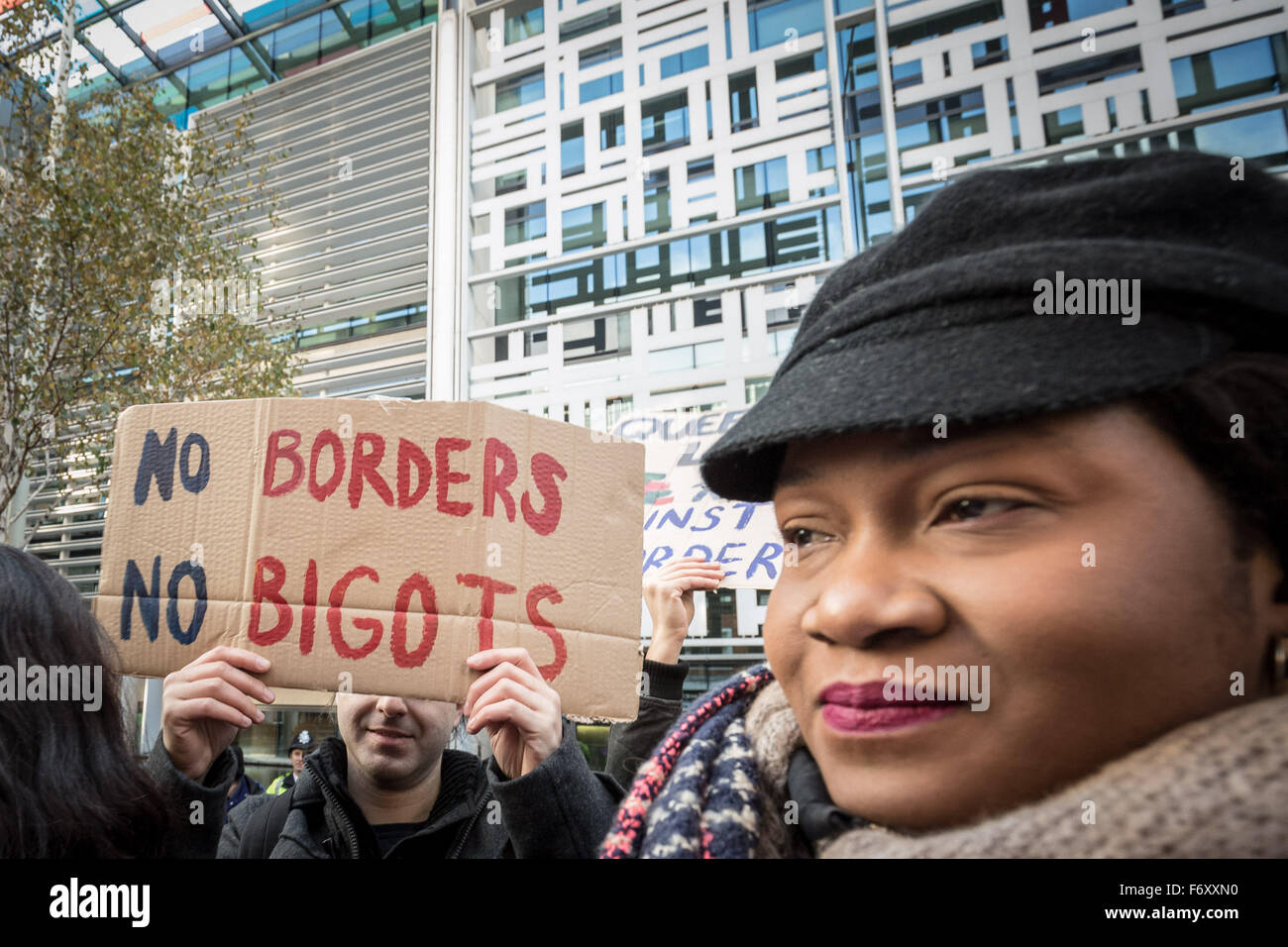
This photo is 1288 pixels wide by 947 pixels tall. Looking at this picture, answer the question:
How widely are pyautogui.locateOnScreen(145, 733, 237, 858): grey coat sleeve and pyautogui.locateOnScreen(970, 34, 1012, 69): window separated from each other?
5960 millimetres

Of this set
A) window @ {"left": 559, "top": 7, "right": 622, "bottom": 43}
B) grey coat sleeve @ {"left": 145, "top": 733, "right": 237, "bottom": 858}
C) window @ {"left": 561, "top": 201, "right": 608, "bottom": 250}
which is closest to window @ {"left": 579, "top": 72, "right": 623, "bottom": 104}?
window @ {"left": 559, "top": 7, "right": 622, "bottom": 43}

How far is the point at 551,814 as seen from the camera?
1.28m

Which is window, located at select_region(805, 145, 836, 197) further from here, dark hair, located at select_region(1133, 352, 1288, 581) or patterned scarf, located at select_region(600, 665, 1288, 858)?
patterned scarf, located at select_region(600, 665, 1288, 858)

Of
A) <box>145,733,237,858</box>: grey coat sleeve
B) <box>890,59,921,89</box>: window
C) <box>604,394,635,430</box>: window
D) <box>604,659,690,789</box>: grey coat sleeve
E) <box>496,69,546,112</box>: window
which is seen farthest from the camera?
<box>496,69,546,112</box>: window

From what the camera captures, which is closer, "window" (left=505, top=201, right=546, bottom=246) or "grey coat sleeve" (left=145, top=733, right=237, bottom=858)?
"grey coat sleeve" (left=145, top=733, right=237, bottom=858)

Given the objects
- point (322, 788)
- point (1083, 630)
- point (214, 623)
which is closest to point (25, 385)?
point (322, 788)

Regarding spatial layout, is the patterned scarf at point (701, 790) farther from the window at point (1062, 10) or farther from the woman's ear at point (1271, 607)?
the window at point (1062, 10)

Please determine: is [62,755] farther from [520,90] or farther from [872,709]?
[520,90]

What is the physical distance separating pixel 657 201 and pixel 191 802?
5.93 meters

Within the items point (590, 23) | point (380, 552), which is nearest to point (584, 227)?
point (590, 23)

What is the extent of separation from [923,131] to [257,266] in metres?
5.40

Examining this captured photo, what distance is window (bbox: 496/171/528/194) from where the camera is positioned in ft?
22.6

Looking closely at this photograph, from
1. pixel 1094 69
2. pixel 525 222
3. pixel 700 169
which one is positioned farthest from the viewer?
pixel 525 222

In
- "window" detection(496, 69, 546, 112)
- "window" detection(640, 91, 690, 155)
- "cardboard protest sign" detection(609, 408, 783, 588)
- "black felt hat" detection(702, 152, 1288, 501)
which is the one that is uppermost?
"window" detection(496, 69, 546, 112)
